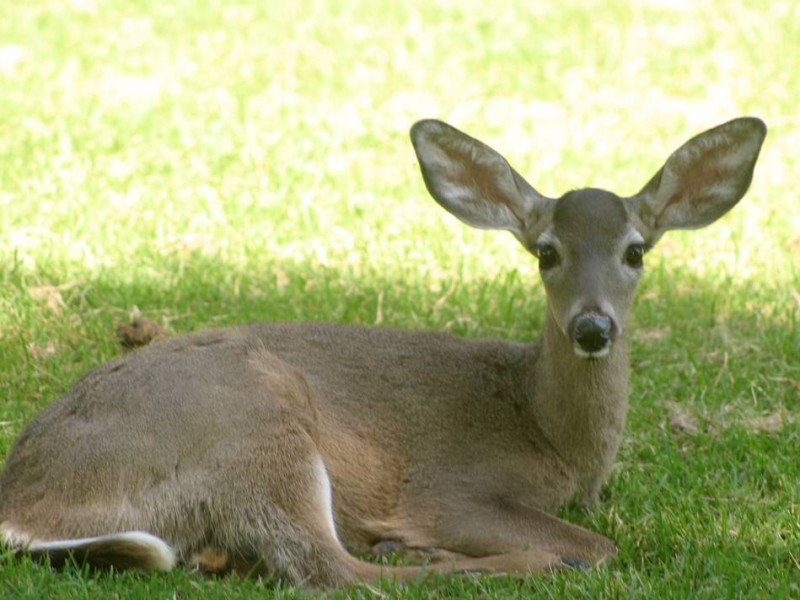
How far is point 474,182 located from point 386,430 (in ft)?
3.13

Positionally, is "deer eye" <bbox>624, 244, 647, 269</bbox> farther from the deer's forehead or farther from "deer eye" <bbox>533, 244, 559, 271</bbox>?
"deer eye" <bbox>533, 244, 559, 271</bbox>

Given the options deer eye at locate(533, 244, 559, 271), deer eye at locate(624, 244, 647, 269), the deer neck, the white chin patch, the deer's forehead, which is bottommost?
the deer neck

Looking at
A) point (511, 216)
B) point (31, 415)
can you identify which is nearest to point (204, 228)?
point (31, 415)

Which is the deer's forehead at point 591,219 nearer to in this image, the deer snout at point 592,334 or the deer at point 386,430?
the deer at point 386,430

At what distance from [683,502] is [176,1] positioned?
25.4 ft

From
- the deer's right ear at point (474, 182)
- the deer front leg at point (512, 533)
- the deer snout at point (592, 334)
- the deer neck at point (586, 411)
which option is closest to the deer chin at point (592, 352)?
the deer snout at point (592, 334)

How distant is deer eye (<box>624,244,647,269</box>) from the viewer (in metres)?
5.21

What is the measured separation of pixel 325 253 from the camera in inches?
295

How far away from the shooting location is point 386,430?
5.33 metres

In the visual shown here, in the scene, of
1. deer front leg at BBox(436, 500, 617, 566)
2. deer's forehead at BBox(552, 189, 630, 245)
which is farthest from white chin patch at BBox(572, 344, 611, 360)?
deer front leg at BBox(436, 500, 617, 566)

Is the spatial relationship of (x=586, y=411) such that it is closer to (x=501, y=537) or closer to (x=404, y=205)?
(x=501, y=537)

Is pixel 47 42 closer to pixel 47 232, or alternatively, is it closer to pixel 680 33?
pixel 47 232

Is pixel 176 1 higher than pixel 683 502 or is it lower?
higher

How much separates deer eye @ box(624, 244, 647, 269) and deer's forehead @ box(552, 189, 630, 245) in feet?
0.18
